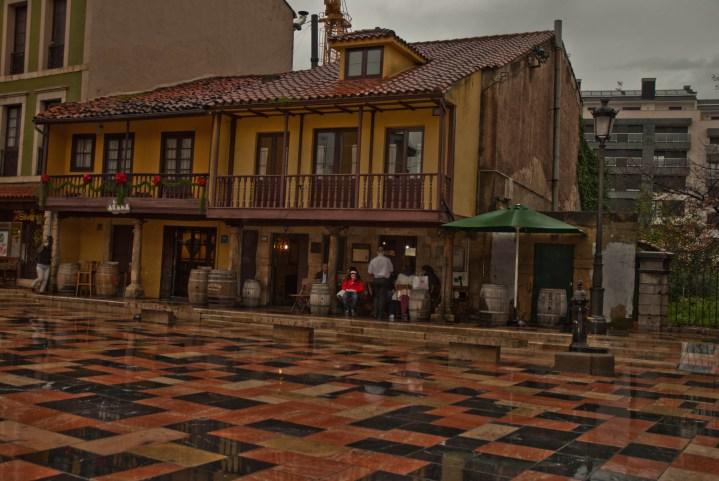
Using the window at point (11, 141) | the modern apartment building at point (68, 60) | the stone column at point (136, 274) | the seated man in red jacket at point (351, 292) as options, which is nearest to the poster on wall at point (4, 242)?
the modern apartment building at point (68, 60)

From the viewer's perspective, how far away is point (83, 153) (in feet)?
73.5

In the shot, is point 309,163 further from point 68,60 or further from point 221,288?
point 68,60

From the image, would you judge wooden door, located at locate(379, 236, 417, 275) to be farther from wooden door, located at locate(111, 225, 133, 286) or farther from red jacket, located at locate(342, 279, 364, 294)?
wooden door, located at locate(111, 225, 133, 286)

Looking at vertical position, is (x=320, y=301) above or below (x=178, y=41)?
below

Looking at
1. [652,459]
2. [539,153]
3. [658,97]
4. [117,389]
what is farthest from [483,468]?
[658,97]

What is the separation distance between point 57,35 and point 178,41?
3.92 meters

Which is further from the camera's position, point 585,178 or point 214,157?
point 585,178

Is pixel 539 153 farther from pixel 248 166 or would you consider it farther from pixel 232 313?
pixel 232 313

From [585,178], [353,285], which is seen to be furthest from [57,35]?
[585,178]

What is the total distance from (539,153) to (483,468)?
19.6 meters

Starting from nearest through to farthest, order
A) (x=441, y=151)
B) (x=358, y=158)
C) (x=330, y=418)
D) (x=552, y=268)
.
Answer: (x=330, y=418) < (x=441, y=151) < (x=358, y=158) < (x=552, y=268)

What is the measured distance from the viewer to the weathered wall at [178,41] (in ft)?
75.9

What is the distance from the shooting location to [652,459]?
5418mm

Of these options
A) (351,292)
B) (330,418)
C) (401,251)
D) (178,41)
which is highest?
(178,41)
